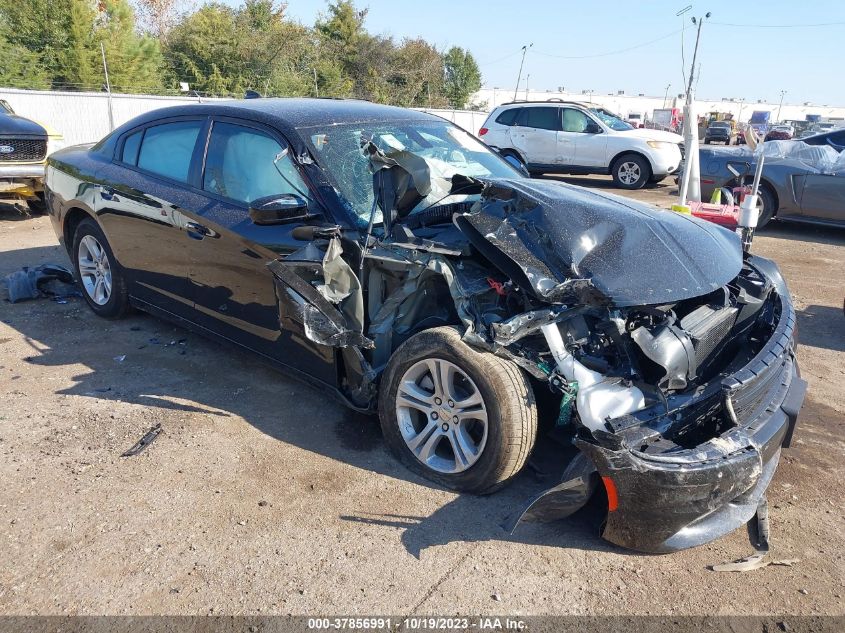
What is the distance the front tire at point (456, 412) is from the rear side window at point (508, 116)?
13.2 meters

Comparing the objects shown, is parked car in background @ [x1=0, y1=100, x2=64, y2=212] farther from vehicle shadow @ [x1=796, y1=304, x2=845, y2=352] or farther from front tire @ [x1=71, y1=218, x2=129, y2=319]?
vehicle shadow @ [x1=796, y1=304, x2=845, y2=352]

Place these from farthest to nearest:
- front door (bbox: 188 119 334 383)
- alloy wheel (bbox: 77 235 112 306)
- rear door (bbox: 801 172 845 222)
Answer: rear door (bbox: 801 172 845 222) < alloy wheel (bbox: 77 235 112 306) < front door (bbox: 188 119 334 383)

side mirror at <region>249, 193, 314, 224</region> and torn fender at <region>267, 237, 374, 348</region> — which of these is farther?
side mirror at <region>249, 193, 314, 224</region>

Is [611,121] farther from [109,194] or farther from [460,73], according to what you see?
[460,73]

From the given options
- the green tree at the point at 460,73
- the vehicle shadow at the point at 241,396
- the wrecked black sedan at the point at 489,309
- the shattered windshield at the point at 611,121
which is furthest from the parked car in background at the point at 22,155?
the green tree at the point at 460,73

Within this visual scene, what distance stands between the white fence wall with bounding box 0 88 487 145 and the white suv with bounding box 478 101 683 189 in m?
7.61

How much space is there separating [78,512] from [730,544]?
9.63 feet

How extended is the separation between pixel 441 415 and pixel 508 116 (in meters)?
13.5

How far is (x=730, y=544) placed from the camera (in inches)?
111

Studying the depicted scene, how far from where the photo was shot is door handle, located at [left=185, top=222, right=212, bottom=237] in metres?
3.98

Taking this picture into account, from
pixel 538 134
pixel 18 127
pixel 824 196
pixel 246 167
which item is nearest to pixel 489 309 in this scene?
pixel 246 167

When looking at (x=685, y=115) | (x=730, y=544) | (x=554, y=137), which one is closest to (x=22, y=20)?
(x=554, y=137)

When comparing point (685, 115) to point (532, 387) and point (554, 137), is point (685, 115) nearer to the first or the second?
point (532, 387)

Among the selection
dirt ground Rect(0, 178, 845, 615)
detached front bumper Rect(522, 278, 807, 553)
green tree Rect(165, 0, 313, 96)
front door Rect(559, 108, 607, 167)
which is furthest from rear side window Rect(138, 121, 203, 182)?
green tree Rect(165, 0, 313, 96)
